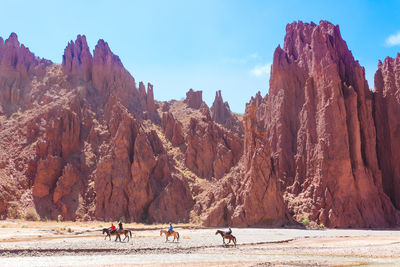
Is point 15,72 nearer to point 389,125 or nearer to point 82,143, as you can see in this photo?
point 82,143

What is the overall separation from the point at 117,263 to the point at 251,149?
1313 inches

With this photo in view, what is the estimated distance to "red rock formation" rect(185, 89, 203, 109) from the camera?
97125mm

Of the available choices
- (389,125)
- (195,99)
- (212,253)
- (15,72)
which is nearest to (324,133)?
(389,125)

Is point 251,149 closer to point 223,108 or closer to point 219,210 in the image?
point 219,210

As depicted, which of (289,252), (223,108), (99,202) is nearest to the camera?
(289,252)

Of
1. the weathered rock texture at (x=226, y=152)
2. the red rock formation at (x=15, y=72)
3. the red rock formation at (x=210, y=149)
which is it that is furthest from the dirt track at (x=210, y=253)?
the red rock formation at (x=15, y=72)

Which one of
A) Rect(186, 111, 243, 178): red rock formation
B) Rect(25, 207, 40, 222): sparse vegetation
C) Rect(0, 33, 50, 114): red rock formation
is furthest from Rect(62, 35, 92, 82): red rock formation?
Rect(25, 207, 40, 222): sparse vegetation

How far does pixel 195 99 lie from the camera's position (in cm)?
9762

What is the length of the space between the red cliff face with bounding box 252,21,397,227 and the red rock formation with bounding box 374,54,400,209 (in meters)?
2.80

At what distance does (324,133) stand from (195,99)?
47662 mm

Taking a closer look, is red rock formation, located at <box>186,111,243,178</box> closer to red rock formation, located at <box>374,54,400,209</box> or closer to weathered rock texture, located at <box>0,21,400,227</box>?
weathered rock texture, located at <box>0,21,400,227</box>

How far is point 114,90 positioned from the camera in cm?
8212

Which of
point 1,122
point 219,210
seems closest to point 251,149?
point 219,210

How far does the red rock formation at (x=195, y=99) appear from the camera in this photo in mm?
97125
